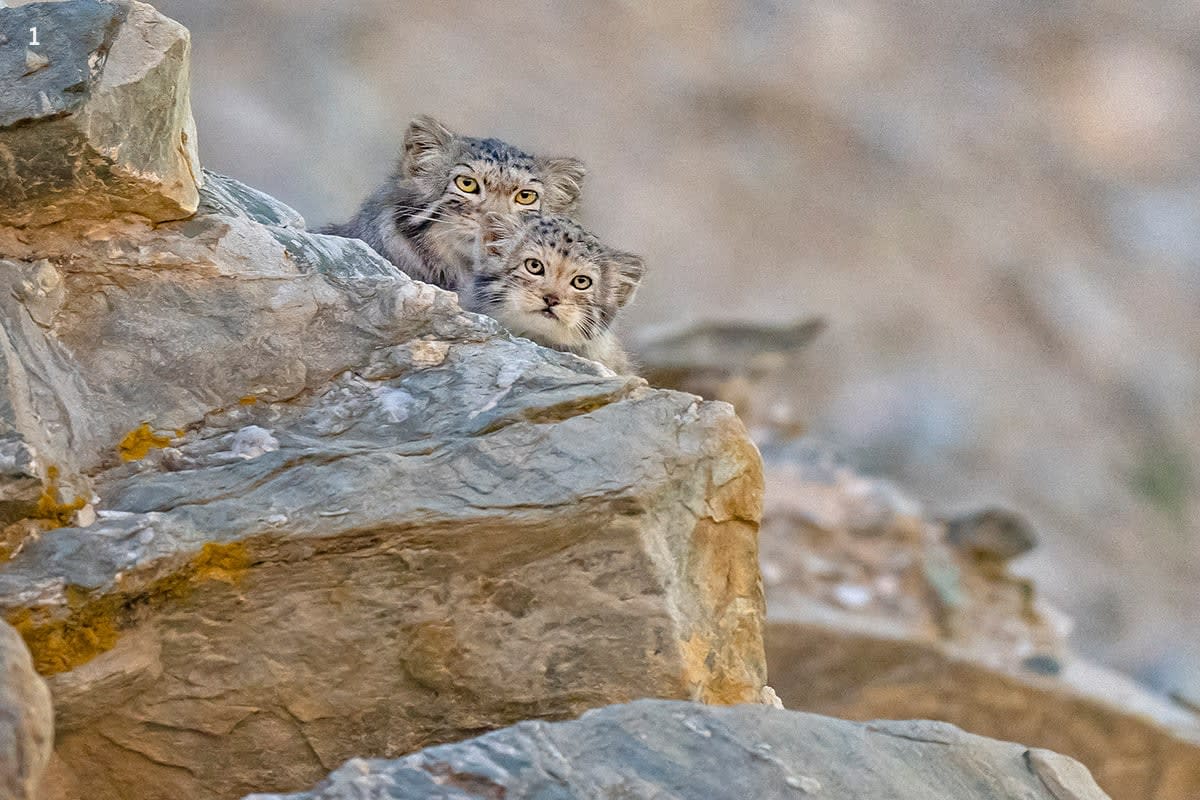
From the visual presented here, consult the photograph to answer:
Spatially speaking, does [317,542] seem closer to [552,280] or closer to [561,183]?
[552,280]

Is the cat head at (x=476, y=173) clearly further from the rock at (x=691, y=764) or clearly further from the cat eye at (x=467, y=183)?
the rock at (x=691, y=764)

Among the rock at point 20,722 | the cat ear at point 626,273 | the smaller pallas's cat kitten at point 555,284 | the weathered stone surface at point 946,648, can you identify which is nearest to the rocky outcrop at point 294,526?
the rock at point 20,722

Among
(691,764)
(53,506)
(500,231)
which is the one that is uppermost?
(500,231)

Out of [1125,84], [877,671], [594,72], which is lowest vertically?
[877,671]

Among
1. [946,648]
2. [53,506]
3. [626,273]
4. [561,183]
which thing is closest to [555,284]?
[626,273]

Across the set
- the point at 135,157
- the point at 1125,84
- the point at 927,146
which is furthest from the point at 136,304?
the point at 1125,84

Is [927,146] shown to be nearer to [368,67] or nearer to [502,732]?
[368,67]
